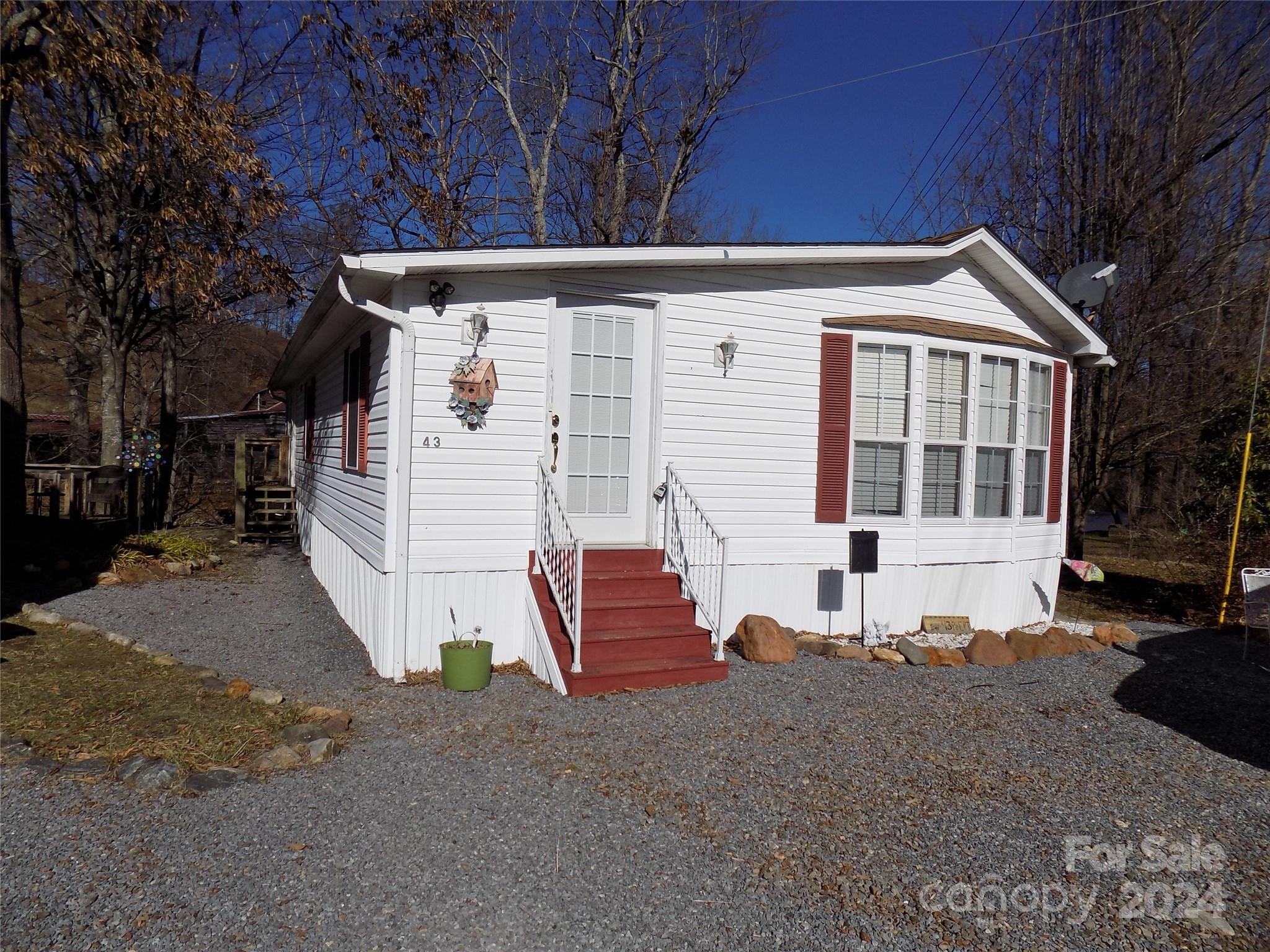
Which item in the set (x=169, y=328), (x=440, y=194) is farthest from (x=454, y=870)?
(x=440, y=194)

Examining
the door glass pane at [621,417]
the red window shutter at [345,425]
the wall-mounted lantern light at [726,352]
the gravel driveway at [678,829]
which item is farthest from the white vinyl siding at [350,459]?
the wall-mounted lantern light at [726,352]

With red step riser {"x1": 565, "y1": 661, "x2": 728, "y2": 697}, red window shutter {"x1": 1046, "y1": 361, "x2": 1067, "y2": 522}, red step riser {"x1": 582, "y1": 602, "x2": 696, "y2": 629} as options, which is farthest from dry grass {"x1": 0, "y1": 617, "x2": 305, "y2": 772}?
red window shutter {"x1": 1046, "y1": 361, "x2": 1067, "y2": 522}

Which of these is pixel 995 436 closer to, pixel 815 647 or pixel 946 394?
pixel 946 394

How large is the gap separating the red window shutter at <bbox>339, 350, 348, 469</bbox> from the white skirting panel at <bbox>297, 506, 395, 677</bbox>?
31.6 inches

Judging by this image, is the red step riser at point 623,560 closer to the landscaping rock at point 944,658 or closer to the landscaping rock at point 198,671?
the landscaping rock at point 944,658

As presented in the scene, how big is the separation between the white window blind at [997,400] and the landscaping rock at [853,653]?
2.41 m

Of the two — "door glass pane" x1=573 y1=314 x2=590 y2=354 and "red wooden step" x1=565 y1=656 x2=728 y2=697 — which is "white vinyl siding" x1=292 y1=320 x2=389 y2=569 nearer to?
"door glass pane" x1=573 y1=314 x2=590 y2=354

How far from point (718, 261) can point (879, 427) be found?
2139 mm

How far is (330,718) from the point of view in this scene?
187 inches

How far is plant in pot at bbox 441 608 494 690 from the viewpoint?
18.3ft

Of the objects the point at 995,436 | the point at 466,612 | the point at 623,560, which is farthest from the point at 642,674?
the point at 995,436

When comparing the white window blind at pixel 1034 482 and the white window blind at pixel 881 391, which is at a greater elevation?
the white window blind at pixel 881 391

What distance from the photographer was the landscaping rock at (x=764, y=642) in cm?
643

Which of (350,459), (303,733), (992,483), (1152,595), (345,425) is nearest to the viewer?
(303,733)
